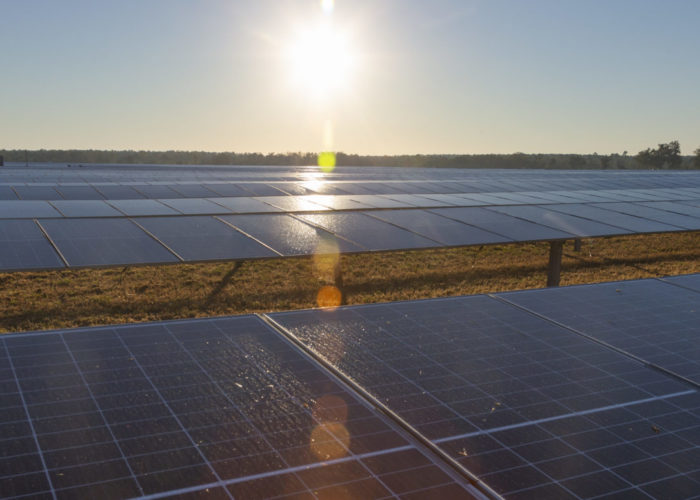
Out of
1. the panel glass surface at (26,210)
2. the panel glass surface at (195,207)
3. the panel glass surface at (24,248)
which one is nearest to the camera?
the panel glass surface at (24,248)

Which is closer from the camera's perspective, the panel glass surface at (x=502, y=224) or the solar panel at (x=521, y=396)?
the solar panel at (x=521, y=396)

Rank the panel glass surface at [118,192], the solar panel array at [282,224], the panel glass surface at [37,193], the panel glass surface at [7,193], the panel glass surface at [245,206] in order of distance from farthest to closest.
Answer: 1. the panel glass surface at [118,192]
2. the panel glass surface at [37,193]
3. the panel glass surface at [7,193]
4. the panel glass surface at [245,206]
5. the solar panel array at [282,224]

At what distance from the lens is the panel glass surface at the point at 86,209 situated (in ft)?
51.6

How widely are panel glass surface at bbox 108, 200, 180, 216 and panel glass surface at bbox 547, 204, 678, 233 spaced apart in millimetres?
11791

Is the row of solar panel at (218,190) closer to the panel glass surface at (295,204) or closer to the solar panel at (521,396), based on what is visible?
the panel glass surface at (295,204)

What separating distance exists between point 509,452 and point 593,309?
4.11 metres

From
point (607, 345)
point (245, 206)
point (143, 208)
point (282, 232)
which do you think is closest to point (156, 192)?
point (245, 206)

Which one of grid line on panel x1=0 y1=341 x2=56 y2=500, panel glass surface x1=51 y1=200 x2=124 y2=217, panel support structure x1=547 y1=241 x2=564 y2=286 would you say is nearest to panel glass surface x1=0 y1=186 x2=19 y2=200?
panel glass surface x1=51 y1=200 x2=124 y2=217

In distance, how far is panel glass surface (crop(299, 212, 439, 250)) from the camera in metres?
14.0

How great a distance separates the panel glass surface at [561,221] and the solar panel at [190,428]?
12.7m

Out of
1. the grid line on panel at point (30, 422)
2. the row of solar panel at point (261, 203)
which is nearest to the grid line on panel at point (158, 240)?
the row of solar panel at point (261, 203)

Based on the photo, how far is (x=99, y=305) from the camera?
52.8ft

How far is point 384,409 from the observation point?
4.59 metres

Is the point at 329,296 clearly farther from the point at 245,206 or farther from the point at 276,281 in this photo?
the point at 245,206
